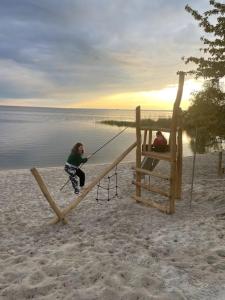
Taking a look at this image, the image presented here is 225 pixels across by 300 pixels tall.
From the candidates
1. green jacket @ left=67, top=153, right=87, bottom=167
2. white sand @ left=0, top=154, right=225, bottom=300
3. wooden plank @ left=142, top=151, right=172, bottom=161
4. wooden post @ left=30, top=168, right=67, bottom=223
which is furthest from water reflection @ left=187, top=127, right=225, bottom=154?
wooden post @ left=30, top=168, right=67, bottom=223

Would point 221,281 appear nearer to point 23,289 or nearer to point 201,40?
point 23,289

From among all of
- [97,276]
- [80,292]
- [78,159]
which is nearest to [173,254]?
[97,276]

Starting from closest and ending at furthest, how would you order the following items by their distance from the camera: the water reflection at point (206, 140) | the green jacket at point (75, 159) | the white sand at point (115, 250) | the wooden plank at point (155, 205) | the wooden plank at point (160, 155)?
the white sand at point (115, 250), the wooden plank at point (160, 155), the wooden plank at point (155, 205), the green jacket at point (75, 159), the water reflection at point (206, 140)

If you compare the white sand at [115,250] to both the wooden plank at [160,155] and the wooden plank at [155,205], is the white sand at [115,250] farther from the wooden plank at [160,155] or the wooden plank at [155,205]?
the wooden plank at [160,155]

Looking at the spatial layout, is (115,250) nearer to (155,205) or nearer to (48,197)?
(48,197)

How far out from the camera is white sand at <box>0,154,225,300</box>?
6.57 metres

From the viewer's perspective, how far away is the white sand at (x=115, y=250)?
6566 mm

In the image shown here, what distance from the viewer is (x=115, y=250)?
8516 mm

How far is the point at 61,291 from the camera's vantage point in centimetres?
650

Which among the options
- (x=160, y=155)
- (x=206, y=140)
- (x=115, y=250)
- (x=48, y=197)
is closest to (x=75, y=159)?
(x=48, y=197)

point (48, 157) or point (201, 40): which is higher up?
point (201, 40)

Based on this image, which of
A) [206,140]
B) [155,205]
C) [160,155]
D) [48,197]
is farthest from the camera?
[206,140]

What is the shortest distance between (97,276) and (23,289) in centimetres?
145

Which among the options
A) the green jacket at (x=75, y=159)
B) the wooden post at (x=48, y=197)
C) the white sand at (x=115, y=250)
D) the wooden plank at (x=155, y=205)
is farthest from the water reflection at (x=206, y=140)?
the wooden post at (x=48, y=197)
